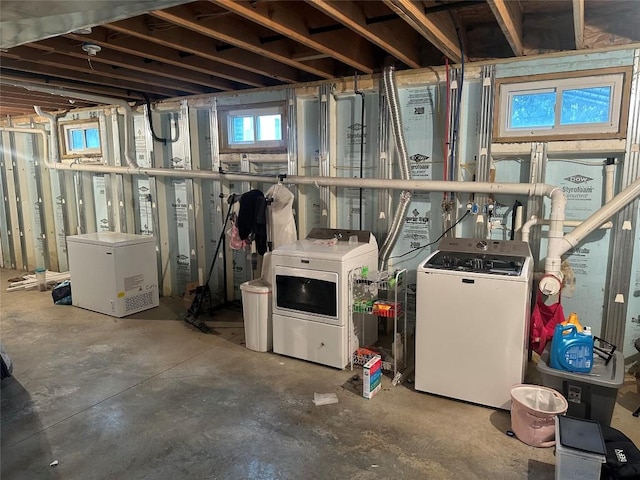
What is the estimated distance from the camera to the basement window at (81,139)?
5797mm

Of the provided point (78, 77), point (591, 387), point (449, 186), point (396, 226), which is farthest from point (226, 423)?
point (78, 77)

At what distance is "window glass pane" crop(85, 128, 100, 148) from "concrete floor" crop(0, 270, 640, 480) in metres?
2.99

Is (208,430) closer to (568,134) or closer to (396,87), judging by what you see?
(396,87)

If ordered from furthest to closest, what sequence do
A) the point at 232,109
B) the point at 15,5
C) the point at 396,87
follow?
the point at 232,109
the point at 396,87
the point at 15,5

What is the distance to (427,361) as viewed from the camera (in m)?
2.93

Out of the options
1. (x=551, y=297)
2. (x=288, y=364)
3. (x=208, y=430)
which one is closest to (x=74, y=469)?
(x=208, y=430)

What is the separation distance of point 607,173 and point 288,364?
2717 millimetres

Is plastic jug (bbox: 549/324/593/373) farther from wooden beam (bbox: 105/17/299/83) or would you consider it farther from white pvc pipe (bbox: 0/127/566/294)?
wooden beam (bbox: 105/17/299/83)

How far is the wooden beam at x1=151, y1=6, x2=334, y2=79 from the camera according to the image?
2456 millimetres

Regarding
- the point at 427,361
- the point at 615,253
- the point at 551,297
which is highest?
the point at 615,253

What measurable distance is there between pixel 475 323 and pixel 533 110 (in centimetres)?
167

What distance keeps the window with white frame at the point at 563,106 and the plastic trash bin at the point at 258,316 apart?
224 centimetres

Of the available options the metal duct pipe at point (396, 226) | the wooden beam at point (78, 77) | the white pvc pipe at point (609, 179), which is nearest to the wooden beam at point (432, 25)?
the metal duct pipe at point (396, 226)

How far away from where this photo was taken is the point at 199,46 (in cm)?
314
